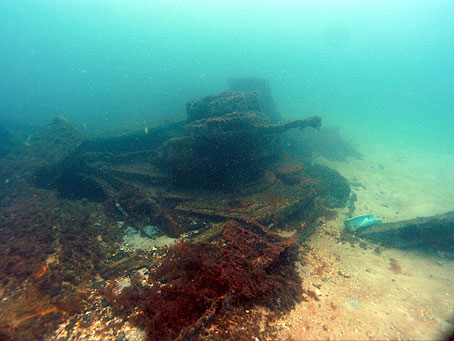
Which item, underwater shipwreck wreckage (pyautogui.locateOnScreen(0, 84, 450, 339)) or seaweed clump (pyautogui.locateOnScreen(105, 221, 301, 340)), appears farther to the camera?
underwater shipwreck wreckage (pyautogui.locateOnScreen(0, 84, 450, 339))

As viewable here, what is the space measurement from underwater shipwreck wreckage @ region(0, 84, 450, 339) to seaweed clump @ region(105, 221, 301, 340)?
2 centimetres

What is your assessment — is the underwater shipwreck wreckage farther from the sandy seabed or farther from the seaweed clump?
the sandy seabed

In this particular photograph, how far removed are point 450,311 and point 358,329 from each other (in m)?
2.66

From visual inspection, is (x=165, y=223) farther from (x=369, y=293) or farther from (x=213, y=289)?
(x=369, y=293)

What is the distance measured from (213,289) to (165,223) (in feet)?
11.1

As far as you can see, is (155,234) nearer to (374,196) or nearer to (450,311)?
(450,311)

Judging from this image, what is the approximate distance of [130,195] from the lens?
24.3 feet

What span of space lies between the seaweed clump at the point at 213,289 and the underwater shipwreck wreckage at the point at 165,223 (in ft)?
0.07

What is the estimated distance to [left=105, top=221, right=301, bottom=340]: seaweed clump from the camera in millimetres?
3289

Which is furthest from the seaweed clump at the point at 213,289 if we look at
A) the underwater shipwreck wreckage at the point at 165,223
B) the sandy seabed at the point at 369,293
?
the sandy seabed at the point at 369,293

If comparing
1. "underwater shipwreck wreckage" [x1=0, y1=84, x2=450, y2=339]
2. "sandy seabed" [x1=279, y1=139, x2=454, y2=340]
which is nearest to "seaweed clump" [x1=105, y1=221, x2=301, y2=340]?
"underwater shipwreck wreckage" [x1=0, y1=84, x2=450, y2=339]

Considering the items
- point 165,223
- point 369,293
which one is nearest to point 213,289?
point 165,223

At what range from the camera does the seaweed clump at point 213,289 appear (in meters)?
3.29

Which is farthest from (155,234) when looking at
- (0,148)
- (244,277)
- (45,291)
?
(0,148)
